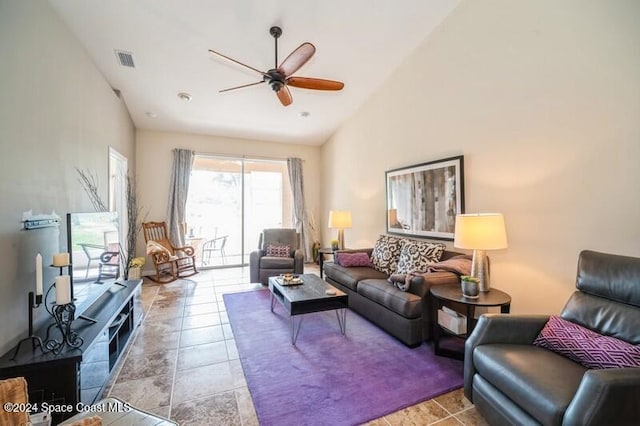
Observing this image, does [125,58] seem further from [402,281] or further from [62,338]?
[402,281]

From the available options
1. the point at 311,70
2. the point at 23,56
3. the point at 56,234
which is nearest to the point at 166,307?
the point at 56,234

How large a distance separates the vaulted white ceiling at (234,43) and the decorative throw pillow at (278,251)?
2379 millimetres

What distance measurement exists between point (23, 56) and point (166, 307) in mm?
2872

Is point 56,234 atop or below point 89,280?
atop

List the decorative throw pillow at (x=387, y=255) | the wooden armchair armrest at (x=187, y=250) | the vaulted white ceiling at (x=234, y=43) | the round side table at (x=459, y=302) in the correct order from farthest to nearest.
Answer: the wooden armchair armrest at (x=187, y=250), the decorative throw pillow at (x=387, y=255), the vaulted white ceiling at (x=234, y=43), the round side table at (x=459, y=302)

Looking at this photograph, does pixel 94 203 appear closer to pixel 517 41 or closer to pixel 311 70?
pixel 311 70

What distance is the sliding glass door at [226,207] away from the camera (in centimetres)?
603

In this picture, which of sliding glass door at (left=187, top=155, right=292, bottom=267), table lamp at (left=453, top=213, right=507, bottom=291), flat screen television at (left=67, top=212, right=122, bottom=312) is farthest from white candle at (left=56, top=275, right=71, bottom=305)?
sliding glass door at (left=187, top=155, right=292, bottom=267)

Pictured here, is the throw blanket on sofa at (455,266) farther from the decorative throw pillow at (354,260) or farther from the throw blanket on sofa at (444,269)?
the decorative throw pillow at (354,260)

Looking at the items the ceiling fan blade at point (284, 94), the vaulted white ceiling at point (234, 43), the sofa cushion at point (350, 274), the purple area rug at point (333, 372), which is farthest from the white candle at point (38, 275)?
the sofa cushion at point (350, 274)

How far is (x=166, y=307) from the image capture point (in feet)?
11.8

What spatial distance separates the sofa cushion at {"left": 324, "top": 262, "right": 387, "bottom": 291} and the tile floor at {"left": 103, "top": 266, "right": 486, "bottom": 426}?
148cm

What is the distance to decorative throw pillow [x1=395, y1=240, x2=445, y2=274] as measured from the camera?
3076 millimetres

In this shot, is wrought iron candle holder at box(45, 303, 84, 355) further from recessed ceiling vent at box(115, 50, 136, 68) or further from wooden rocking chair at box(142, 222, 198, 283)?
wooden rocking chair at box(142, 222, 198, 283)
